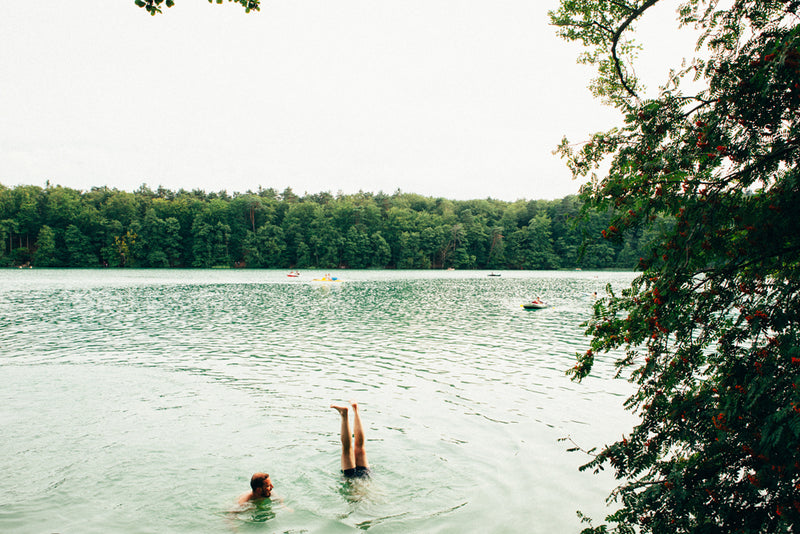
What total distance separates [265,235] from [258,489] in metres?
132

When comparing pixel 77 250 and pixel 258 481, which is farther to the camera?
pixel 77 250

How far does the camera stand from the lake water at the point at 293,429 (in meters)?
7.96

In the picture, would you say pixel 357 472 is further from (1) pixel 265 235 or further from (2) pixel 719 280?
(1) pixel 265 235

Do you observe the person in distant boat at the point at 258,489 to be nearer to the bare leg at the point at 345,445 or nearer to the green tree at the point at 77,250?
the bare leg at the point at 345,445

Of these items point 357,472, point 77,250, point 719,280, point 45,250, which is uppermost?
point 77,250

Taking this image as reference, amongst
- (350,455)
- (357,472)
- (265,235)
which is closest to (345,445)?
(350,455)

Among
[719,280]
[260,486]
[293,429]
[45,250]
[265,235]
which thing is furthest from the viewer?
[265,235]

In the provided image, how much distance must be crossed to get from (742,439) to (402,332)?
23.2 m

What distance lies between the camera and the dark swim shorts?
918 centimetres

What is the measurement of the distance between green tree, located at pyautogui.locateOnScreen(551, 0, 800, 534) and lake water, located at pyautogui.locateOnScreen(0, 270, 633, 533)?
4.26 meters

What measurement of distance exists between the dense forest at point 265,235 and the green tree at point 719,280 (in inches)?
4951

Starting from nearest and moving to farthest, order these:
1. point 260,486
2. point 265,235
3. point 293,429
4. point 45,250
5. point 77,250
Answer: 1. point 260,486
2. point 293,429
3. point 45,250
4. point 77,250
5. point 265,235

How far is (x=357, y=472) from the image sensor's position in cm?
924

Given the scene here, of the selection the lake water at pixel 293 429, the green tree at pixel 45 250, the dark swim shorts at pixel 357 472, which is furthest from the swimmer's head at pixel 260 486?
the green tree at pixel 45 250
